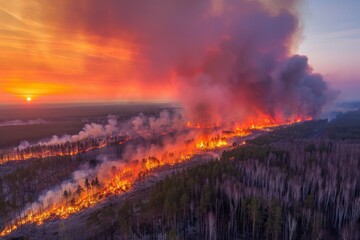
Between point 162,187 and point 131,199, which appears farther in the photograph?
point 131,199

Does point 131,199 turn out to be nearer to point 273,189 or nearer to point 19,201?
point 19,201

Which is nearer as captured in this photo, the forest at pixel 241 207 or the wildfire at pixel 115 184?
the forest at pixel 241 207

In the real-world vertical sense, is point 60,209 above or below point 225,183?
below

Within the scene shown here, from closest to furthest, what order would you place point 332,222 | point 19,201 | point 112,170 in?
point 332,222, point 19,201, point 112,170

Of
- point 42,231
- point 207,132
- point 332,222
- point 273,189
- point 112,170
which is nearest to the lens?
point 332,222

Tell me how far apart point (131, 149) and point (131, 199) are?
200 feet

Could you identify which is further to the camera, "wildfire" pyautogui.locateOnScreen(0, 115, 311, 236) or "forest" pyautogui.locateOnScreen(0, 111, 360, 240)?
"wildfire" pyautogui.locateOnScreen(0, 115, 311, 236)

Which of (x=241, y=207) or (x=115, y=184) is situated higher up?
(x=241, y=207)

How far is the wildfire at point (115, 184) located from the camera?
65125 mm

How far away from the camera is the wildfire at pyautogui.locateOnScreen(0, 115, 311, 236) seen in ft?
214

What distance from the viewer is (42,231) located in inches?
2299

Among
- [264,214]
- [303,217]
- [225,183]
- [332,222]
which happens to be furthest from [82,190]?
[332,222]

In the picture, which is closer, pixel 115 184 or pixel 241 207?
pixel 241 207

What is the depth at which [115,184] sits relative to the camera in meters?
83.1
